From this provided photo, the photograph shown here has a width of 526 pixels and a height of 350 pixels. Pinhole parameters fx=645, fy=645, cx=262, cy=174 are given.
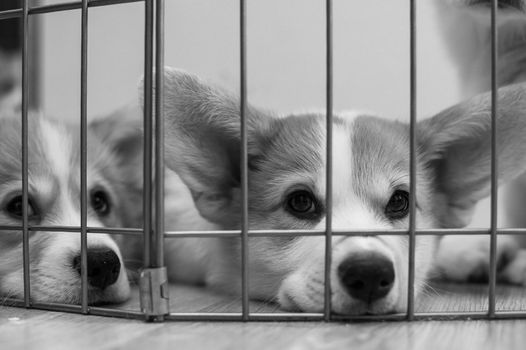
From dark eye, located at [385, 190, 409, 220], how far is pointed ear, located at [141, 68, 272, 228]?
1.08ft

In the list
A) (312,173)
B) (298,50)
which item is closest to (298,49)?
(298,50)

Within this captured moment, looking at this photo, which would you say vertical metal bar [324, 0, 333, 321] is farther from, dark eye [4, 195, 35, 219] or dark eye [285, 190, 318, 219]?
dark eye [4, 195, 35, 219]

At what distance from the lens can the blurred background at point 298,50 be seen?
1773 mm

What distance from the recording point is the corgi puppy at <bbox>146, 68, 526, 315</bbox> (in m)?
1.36

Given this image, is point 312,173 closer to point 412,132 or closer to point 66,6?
point 412,132

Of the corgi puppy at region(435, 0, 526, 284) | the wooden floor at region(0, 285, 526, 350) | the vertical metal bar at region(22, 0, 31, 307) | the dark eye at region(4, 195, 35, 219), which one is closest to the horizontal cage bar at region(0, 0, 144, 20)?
the vertical metal bar at region(22, 0, 31, 307)

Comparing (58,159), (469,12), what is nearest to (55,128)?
(58,159)

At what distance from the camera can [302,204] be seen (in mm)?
1441

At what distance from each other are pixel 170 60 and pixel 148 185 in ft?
2.51

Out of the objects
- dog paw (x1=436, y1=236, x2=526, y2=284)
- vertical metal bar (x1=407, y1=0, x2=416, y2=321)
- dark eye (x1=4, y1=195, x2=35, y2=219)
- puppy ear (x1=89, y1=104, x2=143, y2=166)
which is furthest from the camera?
→ puppy ear (x1=89, y1=104, x2=143, y2=166)

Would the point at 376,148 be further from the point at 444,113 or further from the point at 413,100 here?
the point at 413,100

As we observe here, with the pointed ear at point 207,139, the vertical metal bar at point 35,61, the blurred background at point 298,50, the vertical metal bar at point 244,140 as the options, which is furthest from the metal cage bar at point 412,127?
the vertical metal bar at point 35,61

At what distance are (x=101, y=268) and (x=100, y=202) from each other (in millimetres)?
427

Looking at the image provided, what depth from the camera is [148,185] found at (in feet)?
3.74
